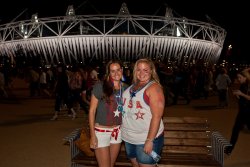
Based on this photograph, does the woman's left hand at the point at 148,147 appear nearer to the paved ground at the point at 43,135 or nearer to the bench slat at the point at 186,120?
the bench slat at the point at 186,120

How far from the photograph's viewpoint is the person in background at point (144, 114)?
397 cm

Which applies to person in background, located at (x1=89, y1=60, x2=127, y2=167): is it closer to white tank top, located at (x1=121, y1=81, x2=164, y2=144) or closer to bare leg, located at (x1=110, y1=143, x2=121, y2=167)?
bare leg, located at (x1=110, y1=143, x2=121, y2=167)

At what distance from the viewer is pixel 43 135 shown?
9.87m

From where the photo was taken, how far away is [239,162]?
719cm

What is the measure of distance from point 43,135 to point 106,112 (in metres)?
5.67

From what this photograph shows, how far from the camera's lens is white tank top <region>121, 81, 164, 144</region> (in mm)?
4047

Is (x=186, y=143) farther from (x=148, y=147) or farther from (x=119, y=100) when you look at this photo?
Result: (x=148, y=147)

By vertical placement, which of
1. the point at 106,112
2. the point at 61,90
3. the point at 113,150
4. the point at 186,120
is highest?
the point at 106,112

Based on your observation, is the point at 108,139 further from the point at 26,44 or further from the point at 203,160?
the point at 26,44

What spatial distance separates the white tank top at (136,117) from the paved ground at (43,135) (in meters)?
3.04

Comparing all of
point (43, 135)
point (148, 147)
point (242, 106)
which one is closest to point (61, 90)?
point (43, 135)

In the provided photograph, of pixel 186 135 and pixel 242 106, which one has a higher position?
pixel 186 135

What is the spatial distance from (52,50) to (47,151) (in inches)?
1927

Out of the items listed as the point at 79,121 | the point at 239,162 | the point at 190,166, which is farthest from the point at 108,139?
the point at 79,121
